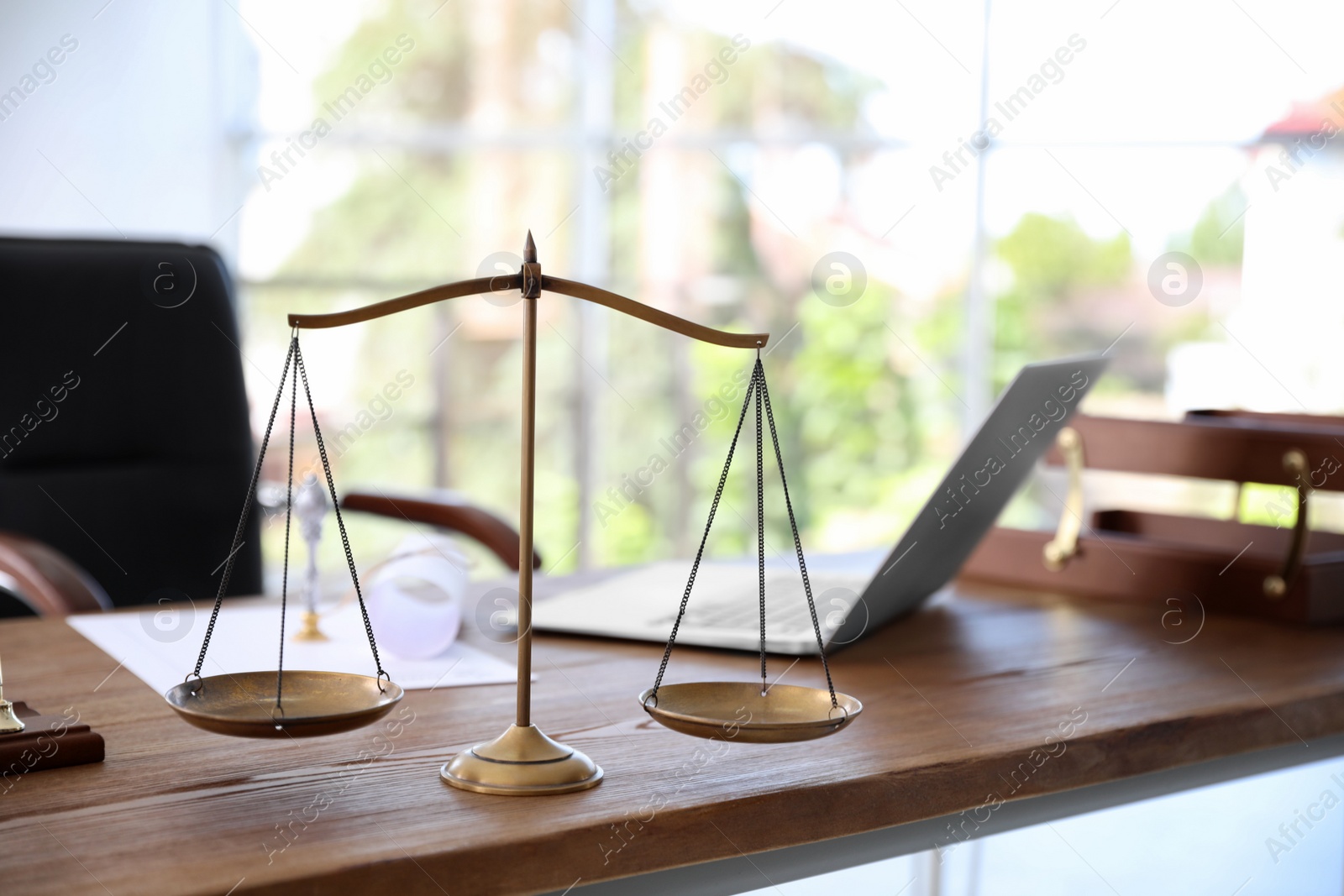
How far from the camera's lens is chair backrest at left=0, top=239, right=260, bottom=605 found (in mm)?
1861

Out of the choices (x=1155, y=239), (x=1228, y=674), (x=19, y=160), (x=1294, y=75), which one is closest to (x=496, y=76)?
(x=19, y=160)

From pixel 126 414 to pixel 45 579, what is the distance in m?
0.64

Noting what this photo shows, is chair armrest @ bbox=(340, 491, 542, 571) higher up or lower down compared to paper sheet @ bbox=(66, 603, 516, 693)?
higher up

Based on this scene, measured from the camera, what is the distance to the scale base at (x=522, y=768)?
0.75 metres

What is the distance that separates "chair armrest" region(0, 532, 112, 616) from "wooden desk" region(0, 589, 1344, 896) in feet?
0.42

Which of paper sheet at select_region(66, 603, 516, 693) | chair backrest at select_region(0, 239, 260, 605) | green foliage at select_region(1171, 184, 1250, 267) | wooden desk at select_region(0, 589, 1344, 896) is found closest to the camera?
wooden desk at select_region(0, 589, 1344, 896)

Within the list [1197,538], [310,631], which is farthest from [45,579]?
[1197,538]

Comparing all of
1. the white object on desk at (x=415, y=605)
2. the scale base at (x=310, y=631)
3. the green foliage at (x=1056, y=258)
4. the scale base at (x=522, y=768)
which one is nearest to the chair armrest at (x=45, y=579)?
the scale base at (x=310, y=631)

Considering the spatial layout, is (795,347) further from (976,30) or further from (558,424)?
(976,30)

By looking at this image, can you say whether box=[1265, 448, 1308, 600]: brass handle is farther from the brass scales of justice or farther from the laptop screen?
the brass scales of justice

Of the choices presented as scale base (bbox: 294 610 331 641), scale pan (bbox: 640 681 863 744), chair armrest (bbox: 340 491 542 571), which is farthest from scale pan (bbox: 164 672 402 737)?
chair armrest (bbox: 340 491 542 571)

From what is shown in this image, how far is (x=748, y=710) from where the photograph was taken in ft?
2.52

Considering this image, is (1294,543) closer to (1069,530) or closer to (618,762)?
(1069,530)

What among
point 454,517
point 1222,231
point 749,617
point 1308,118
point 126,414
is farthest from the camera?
point 1222,231
